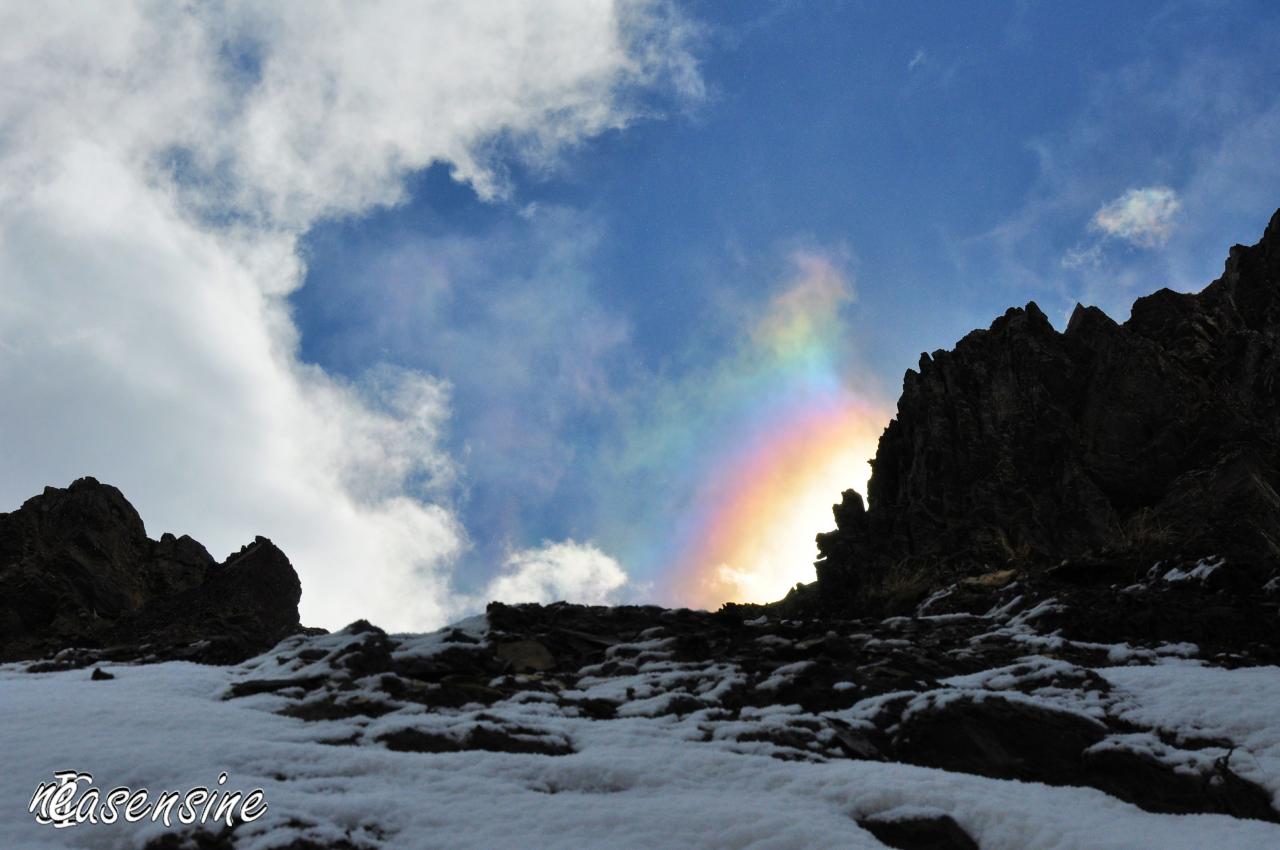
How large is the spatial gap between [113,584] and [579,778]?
36857 millimetres

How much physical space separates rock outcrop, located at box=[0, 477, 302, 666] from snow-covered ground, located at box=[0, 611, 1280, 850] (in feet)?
46.8

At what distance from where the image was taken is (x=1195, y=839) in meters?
7.94

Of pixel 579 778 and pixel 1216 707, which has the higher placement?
pixel 579 778

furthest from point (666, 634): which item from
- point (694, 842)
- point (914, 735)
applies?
point (694, 842)

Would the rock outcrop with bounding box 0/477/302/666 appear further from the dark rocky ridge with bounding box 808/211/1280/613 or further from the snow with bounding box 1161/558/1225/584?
the snow with bounding box 1161/558/1225/584

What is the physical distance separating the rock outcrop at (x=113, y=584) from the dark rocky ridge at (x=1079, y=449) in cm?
2415

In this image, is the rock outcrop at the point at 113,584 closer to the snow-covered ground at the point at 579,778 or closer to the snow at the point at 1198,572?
the snow-covered ground at the point at 579,778

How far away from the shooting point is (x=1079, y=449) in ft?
125

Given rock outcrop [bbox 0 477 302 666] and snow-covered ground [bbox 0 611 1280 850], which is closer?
snow-covered ground [bbox 0 611 1280 850]

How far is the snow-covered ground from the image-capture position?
762 centimetres

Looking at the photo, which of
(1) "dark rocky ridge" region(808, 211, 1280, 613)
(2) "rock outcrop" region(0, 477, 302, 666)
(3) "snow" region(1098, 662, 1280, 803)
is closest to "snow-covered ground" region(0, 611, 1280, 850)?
(3) "snow" region(1098, 662, 1280, 803)

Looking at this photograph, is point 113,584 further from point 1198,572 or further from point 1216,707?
point 1198,572

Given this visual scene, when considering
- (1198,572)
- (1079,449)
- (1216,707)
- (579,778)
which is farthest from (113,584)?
(1079,449)

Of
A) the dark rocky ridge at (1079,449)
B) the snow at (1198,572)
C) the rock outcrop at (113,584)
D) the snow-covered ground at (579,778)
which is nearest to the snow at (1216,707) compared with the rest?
the snow-covered ground at (579,778)
